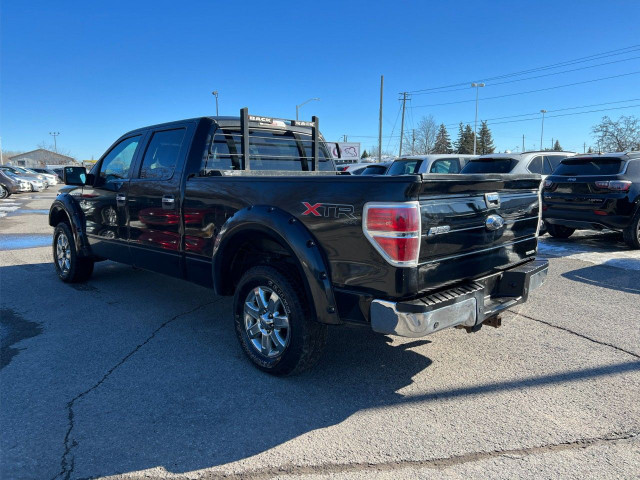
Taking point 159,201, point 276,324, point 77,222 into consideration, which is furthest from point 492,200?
point 77,222

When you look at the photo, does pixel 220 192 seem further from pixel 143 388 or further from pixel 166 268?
pixel 143 388

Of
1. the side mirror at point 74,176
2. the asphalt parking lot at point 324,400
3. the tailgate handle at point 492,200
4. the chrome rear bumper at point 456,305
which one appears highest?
the side mirror at point 74,176

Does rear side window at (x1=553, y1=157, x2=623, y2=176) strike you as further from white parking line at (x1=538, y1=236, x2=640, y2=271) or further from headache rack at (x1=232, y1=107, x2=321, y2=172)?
headache rack at (x1=232, y1=107, x2=321, y2=172)

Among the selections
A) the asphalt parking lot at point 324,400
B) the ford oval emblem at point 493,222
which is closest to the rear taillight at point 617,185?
the asphalt parking lot at point 324,400

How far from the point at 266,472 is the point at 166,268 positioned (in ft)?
8.81

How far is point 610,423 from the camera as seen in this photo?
9.57ft

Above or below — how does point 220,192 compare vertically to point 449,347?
above

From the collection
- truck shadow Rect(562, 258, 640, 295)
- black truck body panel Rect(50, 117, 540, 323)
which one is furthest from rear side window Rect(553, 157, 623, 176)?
black truck body panel Rect(50, 117, 540, 323)

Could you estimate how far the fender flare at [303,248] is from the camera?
10.1 ft

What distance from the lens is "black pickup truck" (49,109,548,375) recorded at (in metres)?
2.81

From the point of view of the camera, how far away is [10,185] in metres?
25.8

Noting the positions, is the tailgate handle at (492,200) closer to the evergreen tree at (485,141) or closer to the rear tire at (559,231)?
the rear tire at (559,231)

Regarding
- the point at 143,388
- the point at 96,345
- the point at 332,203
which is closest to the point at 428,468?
the point at 332,203

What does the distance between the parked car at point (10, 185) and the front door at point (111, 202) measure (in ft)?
78.3
